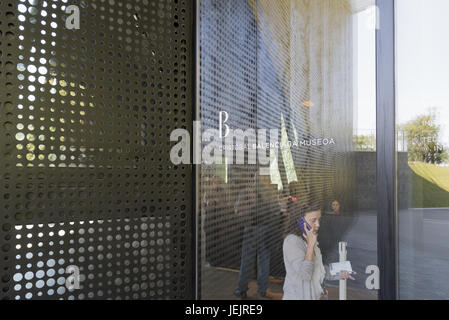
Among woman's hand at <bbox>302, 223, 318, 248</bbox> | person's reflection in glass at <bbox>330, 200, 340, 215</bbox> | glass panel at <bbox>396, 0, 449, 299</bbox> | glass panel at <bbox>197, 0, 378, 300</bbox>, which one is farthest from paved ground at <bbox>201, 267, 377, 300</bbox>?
glass panel at <bbox>396, 0, 449, 299</bbox>

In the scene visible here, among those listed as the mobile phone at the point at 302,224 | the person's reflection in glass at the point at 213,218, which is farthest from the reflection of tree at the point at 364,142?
the person's reflection in glass at the point at 213,218

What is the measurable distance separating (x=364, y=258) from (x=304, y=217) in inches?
16.7

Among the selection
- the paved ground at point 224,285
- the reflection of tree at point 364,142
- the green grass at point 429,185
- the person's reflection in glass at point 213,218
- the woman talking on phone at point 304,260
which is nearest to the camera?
the green grass at point 429,185

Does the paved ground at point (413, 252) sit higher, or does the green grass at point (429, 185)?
the green grass at point (429, 185)

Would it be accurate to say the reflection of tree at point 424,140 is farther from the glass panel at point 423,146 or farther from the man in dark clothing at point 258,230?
the man in dark clothing at point 258,230

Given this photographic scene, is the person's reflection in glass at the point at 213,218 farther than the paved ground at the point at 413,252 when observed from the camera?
Yes

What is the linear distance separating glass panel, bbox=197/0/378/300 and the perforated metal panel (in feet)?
0.79

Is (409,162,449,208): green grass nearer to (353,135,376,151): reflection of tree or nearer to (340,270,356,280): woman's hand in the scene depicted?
(353,135,376,151): reflection of tree

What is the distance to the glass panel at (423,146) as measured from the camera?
172cm

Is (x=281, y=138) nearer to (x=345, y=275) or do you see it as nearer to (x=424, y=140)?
(x=424, y=140)

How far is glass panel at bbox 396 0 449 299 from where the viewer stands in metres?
1.72

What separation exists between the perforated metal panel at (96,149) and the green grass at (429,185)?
156 cm
